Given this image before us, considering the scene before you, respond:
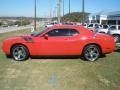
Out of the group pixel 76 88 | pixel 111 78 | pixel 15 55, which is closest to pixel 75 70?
pixel 111 78

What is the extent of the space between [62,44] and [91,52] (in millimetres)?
1262

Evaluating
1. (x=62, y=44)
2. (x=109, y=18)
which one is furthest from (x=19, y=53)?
(x=109, y=18)

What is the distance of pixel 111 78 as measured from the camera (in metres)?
7.81

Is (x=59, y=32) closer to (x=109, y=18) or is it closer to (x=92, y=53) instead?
(x=92, y=53)

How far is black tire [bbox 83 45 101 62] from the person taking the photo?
36.2 feet

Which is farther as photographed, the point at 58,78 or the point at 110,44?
the point at 110,44

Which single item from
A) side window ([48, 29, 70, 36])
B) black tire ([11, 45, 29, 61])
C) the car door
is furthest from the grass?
side window ([48, 29, 70, 36])

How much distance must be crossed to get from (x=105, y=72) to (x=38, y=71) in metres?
2.24

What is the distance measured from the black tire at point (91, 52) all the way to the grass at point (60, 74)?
0.31 meters

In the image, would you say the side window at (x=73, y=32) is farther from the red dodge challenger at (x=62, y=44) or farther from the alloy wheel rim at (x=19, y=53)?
the alloy wheel rim at (x=19, y=53)

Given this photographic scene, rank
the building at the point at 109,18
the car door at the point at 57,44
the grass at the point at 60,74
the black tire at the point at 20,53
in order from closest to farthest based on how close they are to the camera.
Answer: the grass at the point at 60,74, the car door at the point at 57,44, the black tire at the point at 20,53, the building at the point at 109,18

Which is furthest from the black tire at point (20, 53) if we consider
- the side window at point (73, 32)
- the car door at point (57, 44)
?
the side window at point (73, 32)

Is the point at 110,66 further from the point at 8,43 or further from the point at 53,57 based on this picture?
the point at 8,43

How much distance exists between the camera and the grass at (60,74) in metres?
7.01
